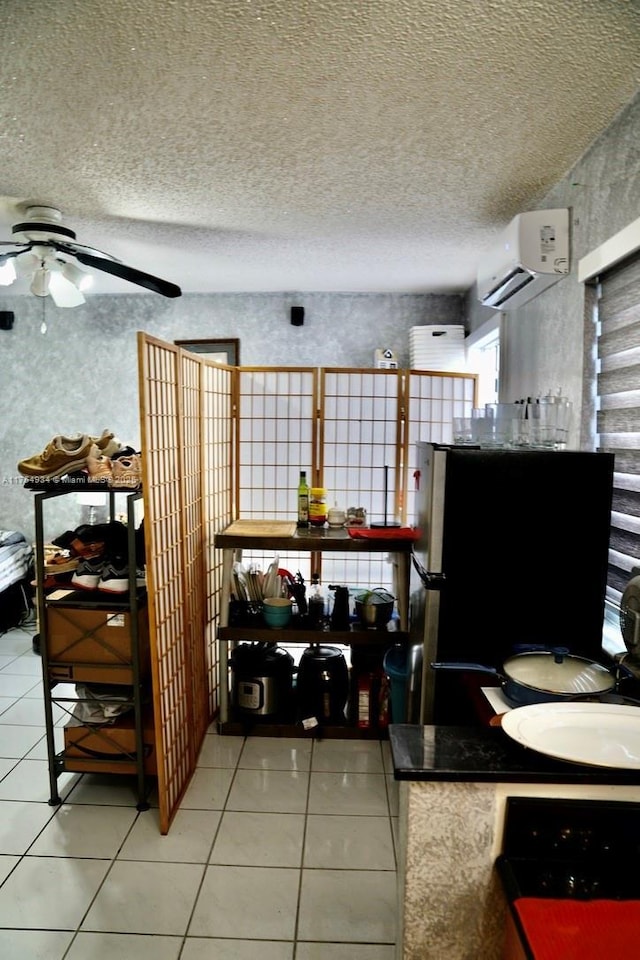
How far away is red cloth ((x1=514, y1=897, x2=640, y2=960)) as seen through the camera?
908 mm

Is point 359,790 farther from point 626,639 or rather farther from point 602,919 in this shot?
point 602,919

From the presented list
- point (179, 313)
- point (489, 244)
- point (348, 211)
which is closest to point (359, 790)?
point (348, 211)

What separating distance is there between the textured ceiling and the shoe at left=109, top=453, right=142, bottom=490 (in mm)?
1167

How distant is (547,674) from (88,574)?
1.80 m

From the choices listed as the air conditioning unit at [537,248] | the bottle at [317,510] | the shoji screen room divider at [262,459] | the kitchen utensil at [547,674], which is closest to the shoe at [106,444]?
the shoji screen room divider at [262,459]

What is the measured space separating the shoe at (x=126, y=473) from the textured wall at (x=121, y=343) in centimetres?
235

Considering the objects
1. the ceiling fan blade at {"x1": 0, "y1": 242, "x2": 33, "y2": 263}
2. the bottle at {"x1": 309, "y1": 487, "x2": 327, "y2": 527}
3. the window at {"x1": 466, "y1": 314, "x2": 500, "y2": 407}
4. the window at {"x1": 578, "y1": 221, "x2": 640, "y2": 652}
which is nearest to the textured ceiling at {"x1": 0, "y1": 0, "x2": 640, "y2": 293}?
the ceiling fan blade at {"x1": 0, "y1": 242, "x2": 33, "y2": 263}

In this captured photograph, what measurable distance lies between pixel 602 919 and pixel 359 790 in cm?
172

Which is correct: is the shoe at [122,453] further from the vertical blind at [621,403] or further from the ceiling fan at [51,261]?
the vertical blind at [621,403]

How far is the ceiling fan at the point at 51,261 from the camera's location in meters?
2.67

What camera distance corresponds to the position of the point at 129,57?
5.22 feet

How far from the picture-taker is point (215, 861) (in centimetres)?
210

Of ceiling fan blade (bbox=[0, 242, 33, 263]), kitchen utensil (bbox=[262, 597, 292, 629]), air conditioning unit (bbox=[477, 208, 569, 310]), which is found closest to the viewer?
air conditioning unit (bbox=[477, 208, 569, 310])

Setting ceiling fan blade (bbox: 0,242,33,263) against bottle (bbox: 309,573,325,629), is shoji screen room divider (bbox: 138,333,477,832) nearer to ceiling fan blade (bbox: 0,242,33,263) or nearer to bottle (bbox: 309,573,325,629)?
bottle (bbox: 309,573,325,629)
